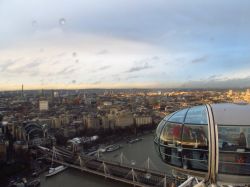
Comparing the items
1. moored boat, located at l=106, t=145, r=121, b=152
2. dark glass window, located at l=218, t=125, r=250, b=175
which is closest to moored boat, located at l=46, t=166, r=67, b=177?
moored boat, located at l=106, t=145, r=121, b=152

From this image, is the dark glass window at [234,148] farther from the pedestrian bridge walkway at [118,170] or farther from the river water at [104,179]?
the pedestrian bridge walkway at [118,170]

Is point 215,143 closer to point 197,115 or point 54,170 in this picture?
point 197,115

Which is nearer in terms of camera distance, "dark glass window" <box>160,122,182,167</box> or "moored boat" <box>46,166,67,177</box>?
"dark glass window" <box>160,122,182,167</box>

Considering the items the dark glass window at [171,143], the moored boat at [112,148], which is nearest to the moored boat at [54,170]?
the moored boat at [112,148]

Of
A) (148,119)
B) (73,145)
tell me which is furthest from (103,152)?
(148,119)

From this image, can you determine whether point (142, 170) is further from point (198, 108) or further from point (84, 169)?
point (198, 108)

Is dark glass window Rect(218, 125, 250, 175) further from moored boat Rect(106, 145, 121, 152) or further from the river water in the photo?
moored boat Rect(106, 145, 121, 152)
